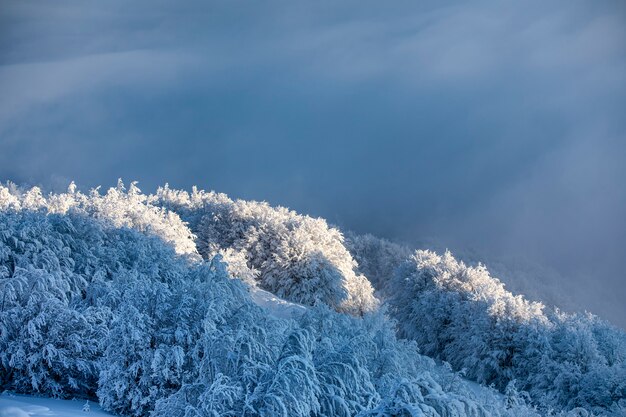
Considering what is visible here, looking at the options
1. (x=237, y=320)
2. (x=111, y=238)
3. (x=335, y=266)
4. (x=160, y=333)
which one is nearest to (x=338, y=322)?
(x=237, y=320)

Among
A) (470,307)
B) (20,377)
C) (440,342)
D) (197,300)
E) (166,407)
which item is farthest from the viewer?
(440,342)

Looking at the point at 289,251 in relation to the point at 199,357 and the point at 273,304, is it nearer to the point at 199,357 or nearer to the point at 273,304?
the point at 273,304

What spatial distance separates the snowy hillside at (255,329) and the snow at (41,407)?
423 millimetres

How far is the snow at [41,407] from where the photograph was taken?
29.7 ft

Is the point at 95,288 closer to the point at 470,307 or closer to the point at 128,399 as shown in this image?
the point at 128,399

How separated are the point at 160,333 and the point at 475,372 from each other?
2253cm

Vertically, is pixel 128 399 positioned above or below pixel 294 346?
below

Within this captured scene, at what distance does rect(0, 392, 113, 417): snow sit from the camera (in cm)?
905

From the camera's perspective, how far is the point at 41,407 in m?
9.93

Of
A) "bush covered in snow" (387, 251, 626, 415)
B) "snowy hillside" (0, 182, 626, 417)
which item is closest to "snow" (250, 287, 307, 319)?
"snowy hillside" (0, 182, 626, 417)

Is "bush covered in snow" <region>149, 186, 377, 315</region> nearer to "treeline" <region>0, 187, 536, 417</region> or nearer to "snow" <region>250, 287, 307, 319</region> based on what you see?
"snow" <region>250, 287, 307, 319</region>

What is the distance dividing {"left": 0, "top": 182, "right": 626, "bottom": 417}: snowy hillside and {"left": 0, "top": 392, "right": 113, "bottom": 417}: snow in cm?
42

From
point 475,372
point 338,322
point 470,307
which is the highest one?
point 470,307

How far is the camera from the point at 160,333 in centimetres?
1242
